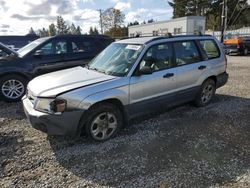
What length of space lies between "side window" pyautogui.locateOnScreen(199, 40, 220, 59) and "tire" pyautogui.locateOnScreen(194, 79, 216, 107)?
608 millimetres

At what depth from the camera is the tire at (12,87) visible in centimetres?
640

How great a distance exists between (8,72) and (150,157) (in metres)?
4.54

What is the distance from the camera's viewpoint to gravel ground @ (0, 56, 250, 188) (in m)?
3.19

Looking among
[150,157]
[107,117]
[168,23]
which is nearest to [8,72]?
[107,117]

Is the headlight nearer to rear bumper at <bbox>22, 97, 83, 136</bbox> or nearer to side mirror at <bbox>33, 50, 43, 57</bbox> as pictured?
rear bumper at <bbox>22, 97, 83, 136</bbox>

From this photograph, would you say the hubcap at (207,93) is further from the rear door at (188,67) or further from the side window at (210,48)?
the side window at (210,48)

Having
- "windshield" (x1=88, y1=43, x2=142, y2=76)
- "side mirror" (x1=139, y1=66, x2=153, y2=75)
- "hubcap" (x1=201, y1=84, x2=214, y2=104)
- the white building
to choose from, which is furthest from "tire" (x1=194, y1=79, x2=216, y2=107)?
the white building

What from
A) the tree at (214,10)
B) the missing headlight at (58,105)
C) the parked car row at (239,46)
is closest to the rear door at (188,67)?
the missing headlight at (58,105)

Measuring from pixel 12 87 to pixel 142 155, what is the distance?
4.37 m

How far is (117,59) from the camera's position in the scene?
471 cm

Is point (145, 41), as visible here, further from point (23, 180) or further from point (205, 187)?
point (23, 180)

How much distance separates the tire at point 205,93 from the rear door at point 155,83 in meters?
1.01

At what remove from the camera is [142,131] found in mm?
4594

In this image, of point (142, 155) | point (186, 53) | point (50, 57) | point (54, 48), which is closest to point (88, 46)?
point (54, 48)
